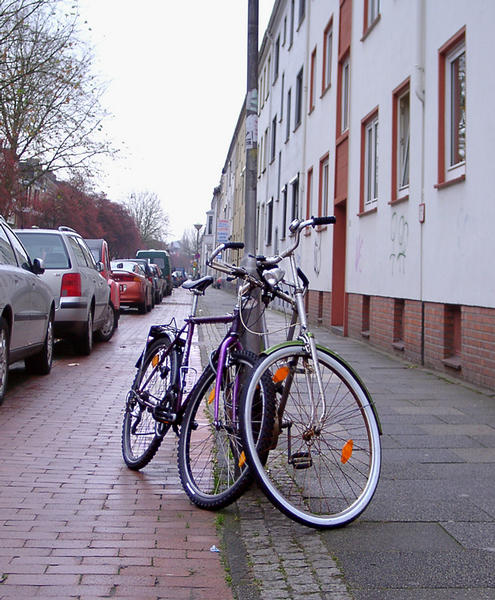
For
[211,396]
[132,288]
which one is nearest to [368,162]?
[132,288]

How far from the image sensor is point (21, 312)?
787 centimetres

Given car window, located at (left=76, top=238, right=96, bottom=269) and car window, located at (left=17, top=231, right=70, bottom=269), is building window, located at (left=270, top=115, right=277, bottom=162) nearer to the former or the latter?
car window, located at (left=76, top=238, right=96, bottom=269)

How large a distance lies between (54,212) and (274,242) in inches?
1217

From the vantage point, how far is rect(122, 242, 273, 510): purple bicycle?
3982 millimetres

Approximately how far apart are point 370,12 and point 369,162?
9.52ft

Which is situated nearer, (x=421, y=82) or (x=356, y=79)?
(x=421, y=82)

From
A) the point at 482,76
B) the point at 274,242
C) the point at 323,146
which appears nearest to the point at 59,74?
the point at 274,242

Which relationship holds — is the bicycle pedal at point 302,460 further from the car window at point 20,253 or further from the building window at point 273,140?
the building window at point 273,140

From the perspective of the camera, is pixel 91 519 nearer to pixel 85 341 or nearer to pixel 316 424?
pixel 316 424

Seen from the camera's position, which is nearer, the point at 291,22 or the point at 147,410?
the point at 147,410

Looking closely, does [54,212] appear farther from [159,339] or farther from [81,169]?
[159,339]

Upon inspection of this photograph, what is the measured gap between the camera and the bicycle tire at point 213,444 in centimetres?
393

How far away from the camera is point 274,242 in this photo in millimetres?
29781

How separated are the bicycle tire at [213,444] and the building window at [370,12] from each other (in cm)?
1177
